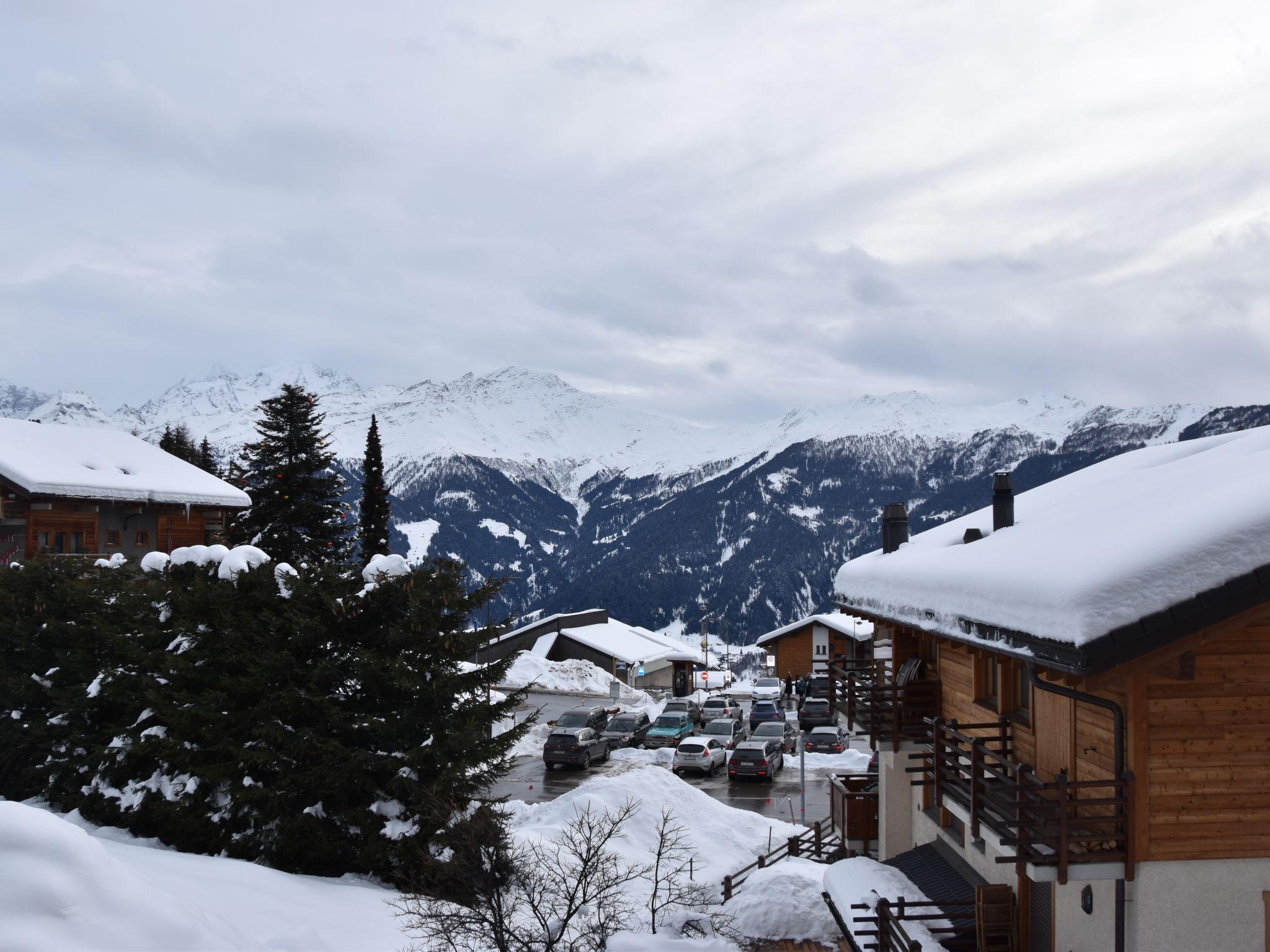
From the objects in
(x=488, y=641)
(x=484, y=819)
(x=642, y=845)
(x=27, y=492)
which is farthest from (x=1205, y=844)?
(x=27, y=492)

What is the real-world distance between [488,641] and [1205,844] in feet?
45.7

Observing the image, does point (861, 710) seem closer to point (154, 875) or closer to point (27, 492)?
point (154, 875)

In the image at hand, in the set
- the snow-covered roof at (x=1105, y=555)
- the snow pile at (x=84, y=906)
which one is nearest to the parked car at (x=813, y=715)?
the snow-covered roof at (x=1105, y=555)

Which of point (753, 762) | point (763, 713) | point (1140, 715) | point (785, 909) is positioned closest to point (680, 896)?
point (785, 909)

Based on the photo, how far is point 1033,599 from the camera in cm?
953

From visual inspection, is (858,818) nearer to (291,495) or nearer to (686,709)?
(291,495)

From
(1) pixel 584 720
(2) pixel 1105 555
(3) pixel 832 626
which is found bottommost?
(1) pixel 584 720

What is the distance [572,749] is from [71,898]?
104ft

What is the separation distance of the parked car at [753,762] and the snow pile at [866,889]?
2053 centimetres

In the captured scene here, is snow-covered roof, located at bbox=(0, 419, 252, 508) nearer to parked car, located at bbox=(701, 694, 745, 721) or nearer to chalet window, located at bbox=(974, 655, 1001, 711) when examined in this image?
parked car, located at bbox=(701, 694, 745, 721)

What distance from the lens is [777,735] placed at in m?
42.8

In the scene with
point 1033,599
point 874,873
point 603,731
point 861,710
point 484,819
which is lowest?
point 603,731

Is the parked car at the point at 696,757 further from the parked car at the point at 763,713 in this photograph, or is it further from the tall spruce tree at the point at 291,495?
the tall spruce tree at the point at 291,495

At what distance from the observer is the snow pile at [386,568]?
1912cm
